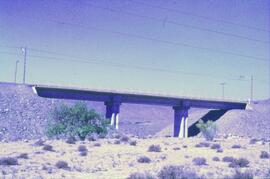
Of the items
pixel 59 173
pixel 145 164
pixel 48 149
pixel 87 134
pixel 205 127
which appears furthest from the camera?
pixel 205 127

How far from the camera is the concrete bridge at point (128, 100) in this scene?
84062 millimetres

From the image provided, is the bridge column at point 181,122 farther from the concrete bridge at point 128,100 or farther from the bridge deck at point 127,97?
the bridge deck at point 127,97

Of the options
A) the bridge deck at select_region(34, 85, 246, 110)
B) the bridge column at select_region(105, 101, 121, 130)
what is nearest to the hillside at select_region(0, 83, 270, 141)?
the bridge deck at select_region(34, 85, 246, 110)

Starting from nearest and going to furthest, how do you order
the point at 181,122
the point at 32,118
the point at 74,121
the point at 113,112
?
the point at 74,121
the point at 32,118
the point at 113,112
the point at 181,122

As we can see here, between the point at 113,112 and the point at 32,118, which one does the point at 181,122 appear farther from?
the point at 32,118

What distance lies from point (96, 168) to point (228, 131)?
81.7 m

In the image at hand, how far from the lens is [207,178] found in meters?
19.3

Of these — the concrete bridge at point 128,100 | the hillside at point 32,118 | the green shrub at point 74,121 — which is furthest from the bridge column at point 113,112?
the green shrub at point 74,121

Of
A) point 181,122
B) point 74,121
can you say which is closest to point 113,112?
point 181,122

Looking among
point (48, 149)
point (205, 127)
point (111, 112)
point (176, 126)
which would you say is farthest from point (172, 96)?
point (48, 149)

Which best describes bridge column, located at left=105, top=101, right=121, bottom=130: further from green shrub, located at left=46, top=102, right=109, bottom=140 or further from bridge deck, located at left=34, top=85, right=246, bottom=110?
green shrub, located at left=46, top=102, right=109, bottom=140

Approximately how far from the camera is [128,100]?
9238 centimetres

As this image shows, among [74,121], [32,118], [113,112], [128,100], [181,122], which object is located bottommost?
[74,121]

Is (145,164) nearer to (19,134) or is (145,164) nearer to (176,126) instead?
(19,134)
